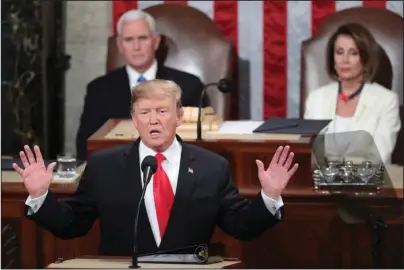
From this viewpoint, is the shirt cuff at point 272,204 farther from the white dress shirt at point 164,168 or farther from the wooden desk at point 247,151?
the wooden desk at point 247,151

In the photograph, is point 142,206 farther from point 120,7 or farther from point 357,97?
point 120,7

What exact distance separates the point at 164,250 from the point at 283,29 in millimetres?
1994

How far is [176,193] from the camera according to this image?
2908mm

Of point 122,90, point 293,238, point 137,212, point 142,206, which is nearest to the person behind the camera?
point 137,212

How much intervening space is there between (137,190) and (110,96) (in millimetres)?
1214

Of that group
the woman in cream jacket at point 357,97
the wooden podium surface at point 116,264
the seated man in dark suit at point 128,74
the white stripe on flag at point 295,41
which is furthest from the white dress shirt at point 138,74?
the wooden podium surface at point 116,264

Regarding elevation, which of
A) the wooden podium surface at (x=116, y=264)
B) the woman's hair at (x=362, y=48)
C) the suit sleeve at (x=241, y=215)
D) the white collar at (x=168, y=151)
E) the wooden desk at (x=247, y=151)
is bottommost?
the wooden podium surface at (x=116, y=264)

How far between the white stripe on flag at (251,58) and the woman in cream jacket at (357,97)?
70 centimetres

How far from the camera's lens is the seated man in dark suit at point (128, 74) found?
4.00 meters

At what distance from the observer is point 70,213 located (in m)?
2.85

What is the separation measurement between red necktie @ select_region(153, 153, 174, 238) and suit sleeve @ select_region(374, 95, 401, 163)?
1.04 metres

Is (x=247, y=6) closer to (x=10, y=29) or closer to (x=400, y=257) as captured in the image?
(x=10, y=29)

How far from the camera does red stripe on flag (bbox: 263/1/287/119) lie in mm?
4633

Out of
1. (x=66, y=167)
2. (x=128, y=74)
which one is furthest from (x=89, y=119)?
(x=66, y=167)
